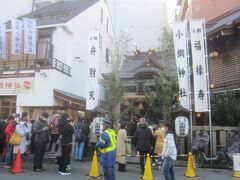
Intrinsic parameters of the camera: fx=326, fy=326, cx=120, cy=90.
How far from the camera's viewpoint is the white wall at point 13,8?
27.9 m

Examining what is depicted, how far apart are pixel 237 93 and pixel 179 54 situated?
11.6 ft

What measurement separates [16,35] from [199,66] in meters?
12.4

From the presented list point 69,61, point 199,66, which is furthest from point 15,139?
point 69,61

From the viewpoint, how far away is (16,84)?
21.4 metres

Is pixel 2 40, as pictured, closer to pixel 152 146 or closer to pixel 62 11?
pixel 62 11

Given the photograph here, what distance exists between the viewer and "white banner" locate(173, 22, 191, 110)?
45.6 ft

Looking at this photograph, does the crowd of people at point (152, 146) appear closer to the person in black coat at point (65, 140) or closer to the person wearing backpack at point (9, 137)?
the person in black coat at point (65, 140)

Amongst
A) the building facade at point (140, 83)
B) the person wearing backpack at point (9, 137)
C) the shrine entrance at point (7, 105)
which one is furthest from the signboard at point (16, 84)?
the person wearing backpack at point (9, 137)

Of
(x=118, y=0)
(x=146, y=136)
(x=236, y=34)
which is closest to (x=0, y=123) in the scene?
(x=146, y=136)

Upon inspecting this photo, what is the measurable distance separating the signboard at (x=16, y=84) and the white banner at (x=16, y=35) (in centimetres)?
169

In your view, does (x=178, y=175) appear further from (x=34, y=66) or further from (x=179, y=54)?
(x=34, y=66)

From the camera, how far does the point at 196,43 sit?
14117mm

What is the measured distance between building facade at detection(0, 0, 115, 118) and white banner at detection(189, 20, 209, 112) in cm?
821

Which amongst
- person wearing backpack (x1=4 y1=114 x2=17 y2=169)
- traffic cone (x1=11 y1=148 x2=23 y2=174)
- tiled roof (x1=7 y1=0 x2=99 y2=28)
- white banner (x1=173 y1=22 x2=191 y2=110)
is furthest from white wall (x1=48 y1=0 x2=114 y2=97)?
traffic cone (x1=11 y1=148 x2=23 y2=174)
